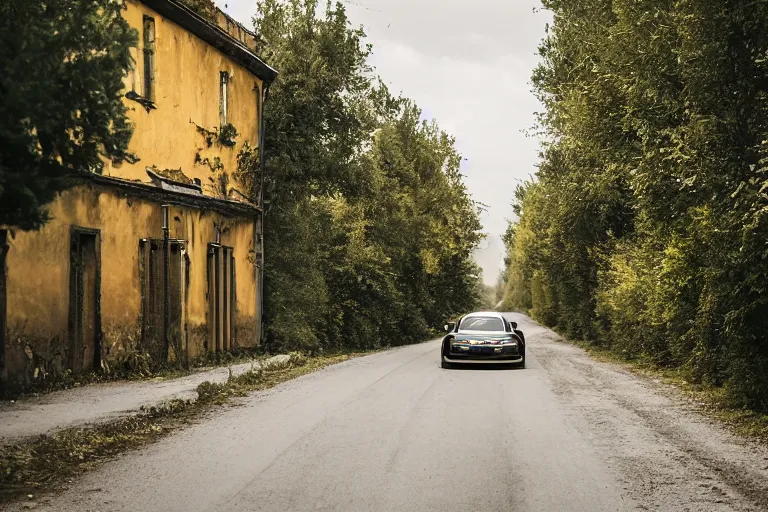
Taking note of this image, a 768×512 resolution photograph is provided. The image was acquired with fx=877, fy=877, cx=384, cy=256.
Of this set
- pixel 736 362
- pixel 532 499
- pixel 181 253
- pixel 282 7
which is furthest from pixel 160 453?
A: pixel 282 7

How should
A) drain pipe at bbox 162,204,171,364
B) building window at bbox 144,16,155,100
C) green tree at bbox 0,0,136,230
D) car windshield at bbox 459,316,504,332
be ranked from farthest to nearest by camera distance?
car windshield at bbox 459,316,504,332 → drain pipe at bbox 162,204,171,364 → building window at bbox 144,16,155,100 → green tree at bbox 0,0,136,230

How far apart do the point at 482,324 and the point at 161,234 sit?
28.4ft

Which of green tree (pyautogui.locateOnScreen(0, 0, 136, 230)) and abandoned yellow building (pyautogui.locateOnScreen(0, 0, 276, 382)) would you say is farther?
abandoned yellow building (pyautogui.locateOnScreen(0, 0, 276, 382))

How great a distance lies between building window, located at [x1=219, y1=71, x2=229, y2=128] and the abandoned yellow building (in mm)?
55

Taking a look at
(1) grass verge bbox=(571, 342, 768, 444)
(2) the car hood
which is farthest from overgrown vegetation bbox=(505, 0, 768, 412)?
(2) the car hood

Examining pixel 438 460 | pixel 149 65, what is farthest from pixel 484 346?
pixel 438 460

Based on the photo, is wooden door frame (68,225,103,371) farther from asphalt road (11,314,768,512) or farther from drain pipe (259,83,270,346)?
drain pipe (259,83,270,346)

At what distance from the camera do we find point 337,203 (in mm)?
38406

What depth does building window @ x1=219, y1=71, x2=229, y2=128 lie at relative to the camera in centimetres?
2445

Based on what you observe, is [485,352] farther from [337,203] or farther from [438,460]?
[337,203]

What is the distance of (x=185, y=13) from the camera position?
2080 cm

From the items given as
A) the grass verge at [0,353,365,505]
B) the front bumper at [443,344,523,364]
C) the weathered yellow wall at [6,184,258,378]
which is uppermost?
the weathered yellow wall at [6,184,258,378]

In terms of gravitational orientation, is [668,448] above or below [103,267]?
below

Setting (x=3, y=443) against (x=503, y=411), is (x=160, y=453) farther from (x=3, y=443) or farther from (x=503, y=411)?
(x=503, y=411)
